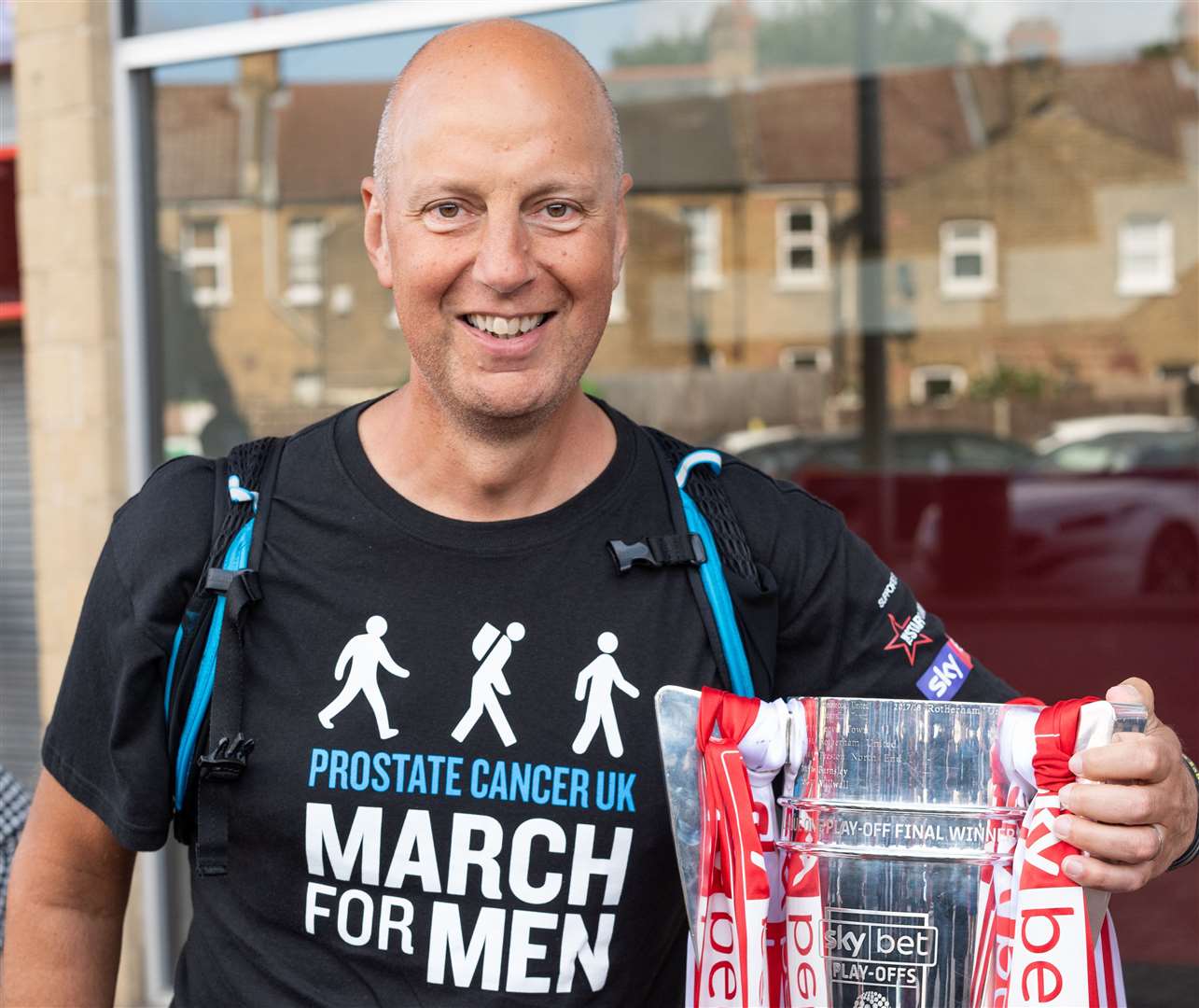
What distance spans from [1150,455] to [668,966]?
311 cm

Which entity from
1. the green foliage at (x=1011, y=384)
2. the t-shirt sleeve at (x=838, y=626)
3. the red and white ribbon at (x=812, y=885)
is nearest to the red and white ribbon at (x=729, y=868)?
the red and white ribbon at (x=812, y=885)

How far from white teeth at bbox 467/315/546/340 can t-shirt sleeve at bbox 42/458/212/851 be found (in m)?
0.39

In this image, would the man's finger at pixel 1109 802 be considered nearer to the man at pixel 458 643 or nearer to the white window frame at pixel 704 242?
the man at pixel 458 643

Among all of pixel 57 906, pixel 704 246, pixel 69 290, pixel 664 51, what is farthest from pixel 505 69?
pixel 704 246

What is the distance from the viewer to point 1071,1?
4.46 metres

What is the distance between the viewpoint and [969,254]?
15.4 ft

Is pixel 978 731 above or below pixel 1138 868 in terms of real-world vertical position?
above

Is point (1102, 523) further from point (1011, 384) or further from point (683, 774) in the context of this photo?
point (683, 774)

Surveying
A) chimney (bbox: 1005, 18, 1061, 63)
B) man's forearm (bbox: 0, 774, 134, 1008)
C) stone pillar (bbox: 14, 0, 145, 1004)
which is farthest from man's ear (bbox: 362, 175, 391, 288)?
chimney (bbox: 1005, 18, 1061, 63)

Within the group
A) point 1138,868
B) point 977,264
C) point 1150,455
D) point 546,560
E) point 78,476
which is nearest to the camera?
point 1138,868

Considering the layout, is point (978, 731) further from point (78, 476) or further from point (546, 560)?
point (78, 476)

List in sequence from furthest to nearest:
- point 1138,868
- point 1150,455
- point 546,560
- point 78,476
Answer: point 1150,455
point 78,476
point 546,560
point 1138,868

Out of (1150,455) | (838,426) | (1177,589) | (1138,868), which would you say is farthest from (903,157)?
(1138,868)

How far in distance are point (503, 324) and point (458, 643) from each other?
1.19 feet
